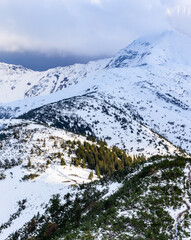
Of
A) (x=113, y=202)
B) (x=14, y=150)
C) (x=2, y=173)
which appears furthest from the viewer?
(x=14, y=150)

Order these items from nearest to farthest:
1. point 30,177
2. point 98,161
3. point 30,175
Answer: point 30,177
point 30,175
point 98,161

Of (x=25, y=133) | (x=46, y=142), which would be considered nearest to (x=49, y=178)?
(x=46, y=142)

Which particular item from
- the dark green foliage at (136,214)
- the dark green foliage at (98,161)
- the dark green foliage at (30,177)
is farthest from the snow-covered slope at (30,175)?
the dark green foliage at (136,214)

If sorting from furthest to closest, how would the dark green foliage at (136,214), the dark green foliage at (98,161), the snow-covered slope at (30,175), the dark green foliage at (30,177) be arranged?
the dark green foliage at (98,161)
the dark green foliage at (30,177)
the snow-covered slope at (30,175)
the dark green foliage at (136,214)

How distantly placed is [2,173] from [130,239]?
69427 mm

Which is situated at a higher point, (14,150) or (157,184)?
(157,184)

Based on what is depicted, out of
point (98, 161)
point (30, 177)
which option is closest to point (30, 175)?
point (30, 177)

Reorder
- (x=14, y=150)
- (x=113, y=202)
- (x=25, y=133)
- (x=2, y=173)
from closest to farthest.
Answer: (x=113, y=202) < (x=2, y=173) < (x=14, y=150) < (x=25, y=133)

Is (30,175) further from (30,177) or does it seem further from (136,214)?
(136,214)

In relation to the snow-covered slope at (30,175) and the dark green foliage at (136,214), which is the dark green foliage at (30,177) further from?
the dark green foliage at (136,214)

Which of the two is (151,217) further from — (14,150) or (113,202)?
(14,150)

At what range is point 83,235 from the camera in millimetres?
18125

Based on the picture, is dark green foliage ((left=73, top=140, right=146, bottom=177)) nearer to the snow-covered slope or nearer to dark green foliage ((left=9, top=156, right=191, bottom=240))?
the snow-covered slope

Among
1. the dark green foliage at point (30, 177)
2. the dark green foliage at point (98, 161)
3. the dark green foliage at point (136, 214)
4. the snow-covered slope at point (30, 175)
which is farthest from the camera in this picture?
the dark green foliage at point (98, 161)
